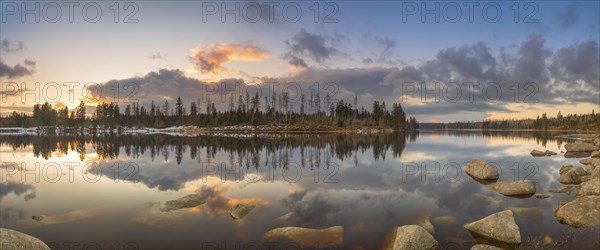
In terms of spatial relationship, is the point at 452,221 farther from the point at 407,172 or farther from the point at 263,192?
the point at 407,172

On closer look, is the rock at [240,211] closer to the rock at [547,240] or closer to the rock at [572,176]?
the rock at [547,240]

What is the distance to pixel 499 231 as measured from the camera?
1233cm

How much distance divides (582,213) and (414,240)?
28.3 ft

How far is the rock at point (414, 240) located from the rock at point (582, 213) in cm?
709

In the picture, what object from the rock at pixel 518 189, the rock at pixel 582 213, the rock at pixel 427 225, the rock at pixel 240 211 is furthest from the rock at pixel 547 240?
the rock at pixel 240 211

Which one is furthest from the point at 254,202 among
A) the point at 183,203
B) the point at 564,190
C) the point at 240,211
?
the point at 564,190

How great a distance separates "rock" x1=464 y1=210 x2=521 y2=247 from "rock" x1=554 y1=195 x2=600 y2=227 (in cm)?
360

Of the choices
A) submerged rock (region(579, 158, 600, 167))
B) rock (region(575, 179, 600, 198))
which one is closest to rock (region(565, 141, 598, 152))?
submerged rock (region(579, 158, 600, 167))

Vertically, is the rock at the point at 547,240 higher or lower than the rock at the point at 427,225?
lower

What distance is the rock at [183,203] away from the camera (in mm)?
16250

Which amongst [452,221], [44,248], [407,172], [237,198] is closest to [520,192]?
[452,221]

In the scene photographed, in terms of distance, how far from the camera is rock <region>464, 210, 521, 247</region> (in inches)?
475

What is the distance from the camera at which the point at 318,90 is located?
193 metres

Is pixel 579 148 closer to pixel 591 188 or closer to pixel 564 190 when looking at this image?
Answer: pixel 564 190
